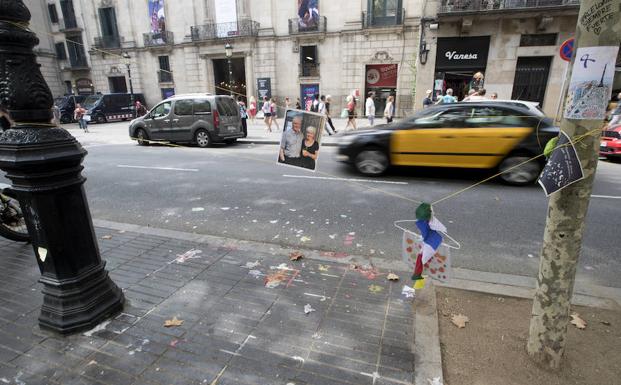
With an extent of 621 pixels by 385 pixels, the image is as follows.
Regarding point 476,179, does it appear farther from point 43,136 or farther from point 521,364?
point 43,136

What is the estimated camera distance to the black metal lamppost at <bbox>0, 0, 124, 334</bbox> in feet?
7.77

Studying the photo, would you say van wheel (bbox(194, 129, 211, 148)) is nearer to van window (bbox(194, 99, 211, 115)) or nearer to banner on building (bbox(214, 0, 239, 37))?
van window (bbox(194, 99, 211, 115))

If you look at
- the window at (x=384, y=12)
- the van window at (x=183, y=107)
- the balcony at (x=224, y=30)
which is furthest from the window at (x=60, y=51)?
the window at (x=384, y=12)

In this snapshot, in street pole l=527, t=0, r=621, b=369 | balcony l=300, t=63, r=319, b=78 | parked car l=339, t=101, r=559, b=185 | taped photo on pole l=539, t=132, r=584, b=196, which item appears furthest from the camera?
balcony l=300, t=63, r=319, b=78

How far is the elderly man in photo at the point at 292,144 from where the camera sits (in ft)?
12.5

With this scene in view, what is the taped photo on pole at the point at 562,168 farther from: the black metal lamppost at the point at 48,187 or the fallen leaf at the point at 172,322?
the black metal lamppost at the point at 48,187

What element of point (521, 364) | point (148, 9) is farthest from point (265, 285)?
point (148, 9)

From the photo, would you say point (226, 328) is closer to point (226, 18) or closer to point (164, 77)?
point (226, 18)

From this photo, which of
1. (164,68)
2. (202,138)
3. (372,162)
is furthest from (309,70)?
(372,162)

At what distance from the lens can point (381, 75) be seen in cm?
2295

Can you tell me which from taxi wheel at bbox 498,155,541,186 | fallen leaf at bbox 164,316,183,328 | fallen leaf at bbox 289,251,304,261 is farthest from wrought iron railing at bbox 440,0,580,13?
fallen leaf at bbox 164,316,183,328

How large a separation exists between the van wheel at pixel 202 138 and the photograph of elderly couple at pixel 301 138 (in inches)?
409

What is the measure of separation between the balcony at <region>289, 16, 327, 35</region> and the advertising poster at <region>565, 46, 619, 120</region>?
77.3 ft

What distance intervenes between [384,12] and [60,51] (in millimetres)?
31692
